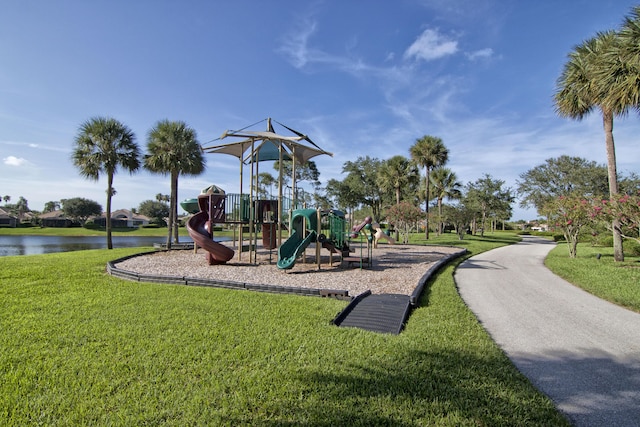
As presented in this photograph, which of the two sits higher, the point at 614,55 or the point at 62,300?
the point at 614,55

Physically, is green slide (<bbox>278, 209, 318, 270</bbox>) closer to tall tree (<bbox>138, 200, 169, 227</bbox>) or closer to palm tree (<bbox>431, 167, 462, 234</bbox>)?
palm tree (<bbox>431, 167, 462, 234</bbox>)

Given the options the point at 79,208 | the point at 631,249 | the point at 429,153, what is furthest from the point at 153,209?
the point at 631,249

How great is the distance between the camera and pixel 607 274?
9.42 metres

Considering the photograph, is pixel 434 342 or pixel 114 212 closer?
pixel 434 342

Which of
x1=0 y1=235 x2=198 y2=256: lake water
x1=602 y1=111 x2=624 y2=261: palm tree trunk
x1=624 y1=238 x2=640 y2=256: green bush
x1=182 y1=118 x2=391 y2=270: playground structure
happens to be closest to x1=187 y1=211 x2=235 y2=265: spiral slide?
x1=182 y1=118 x2=391 y2=270: playground structure

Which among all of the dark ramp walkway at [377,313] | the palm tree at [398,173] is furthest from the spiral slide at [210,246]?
the palm tree at [398,173]

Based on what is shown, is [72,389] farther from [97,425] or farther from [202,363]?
[202,363]

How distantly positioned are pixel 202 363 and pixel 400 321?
303cm

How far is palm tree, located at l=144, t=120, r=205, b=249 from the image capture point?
739 inches

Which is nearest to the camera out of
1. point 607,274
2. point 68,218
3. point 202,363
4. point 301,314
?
point 202,363

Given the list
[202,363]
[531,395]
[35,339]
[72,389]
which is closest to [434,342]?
[531,395]

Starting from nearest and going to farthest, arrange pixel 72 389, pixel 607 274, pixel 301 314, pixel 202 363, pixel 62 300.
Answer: pixel 72 389 < pixel 202 363 < pixel 301 314 < pixel 62 300 < pixel 607 274

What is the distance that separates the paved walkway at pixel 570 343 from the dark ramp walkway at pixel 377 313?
1.36m

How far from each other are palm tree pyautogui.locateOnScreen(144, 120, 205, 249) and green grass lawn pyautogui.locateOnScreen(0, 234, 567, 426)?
14087mm
